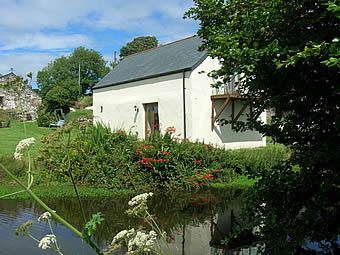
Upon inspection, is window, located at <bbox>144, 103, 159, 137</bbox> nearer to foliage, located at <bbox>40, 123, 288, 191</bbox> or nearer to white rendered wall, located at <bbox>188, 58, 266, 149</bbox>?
white rendered wall, located at <bbox>188, 58, 266, 149</bbox>

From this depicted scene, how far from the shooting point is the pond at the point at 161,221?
13.3 feet

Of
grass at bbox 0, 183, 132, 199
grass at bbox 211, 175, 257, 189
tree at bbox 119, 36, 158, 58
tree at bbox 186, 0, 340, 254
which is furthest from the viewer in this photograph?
tree at bbox 119, 36, 158, 58

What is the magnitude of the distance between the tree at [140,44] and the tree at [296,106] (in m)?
59.4

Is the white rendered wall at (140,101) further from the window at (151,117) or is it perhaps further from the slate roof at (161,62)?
the slate roof at (161,62)

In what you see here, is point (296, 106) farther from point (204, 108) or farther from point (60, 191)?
point (204, 108)

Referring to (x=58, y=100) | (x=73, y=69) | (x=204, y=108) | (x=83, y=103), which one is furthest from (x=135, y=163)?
(x=73, y=69)

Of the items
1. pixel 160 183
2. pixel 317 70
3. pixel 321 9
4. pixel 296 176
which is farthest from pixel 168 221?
pixel 321 9

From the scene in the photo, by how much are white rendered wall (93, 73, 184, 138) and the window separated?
227mm

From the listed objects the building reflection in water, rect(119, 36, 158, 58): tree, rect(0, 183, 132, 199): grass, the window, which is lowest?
the building reflection in water

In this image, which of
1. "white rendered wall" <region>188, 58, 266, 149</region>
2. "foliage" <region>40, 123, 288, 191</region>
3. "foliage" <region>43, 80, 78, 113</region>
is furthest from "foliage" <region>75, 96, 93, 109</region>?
"foliage" <region>40, 123, 288, 191</region>

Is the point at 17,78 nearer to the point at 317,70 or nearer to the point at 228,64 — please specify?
the point at 228,64

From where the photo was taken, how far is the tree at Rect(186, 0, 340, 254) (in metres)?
2.36

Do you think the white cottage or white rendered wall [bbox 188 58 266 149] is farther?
the white cottage

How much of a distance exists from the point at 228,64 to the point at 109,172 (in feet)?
17.8
